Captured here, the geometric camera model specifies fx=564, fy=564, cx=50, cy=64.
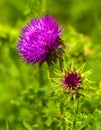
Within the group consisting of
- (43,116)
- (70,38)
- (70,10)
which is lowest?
(43,116)

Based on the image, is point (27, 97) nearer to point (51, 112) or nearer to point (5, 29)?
point (51, 112)

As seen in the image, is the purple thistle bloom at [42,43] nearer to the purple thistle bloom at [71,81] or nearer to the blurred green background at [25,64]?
the purple thistle bloom at [71,81]

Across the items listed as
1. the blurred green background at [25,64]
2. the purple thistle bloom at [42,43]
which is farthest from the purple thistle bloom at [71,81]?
the blurred green background at [25,64]

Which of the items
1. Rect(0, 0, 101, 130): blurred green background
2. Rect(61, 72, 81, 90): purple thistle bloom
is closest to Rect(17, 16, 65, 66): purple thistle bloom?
Rect(61, 72, 81, 90): purple thistle bloom

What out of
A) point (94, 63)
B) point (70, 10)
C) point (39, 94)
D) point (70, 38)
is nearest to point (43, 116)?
point (39, 94)

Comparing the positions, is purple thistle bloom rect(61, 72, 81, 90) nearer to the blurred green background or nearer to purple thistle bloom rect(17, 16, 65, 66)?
purple thistle bloom rect(17, 16, 65, 66)

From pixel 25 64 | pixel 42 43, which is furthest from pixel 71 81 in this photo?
pixel 25 64

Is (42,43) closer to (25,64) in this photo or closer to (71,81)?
(71,81)
